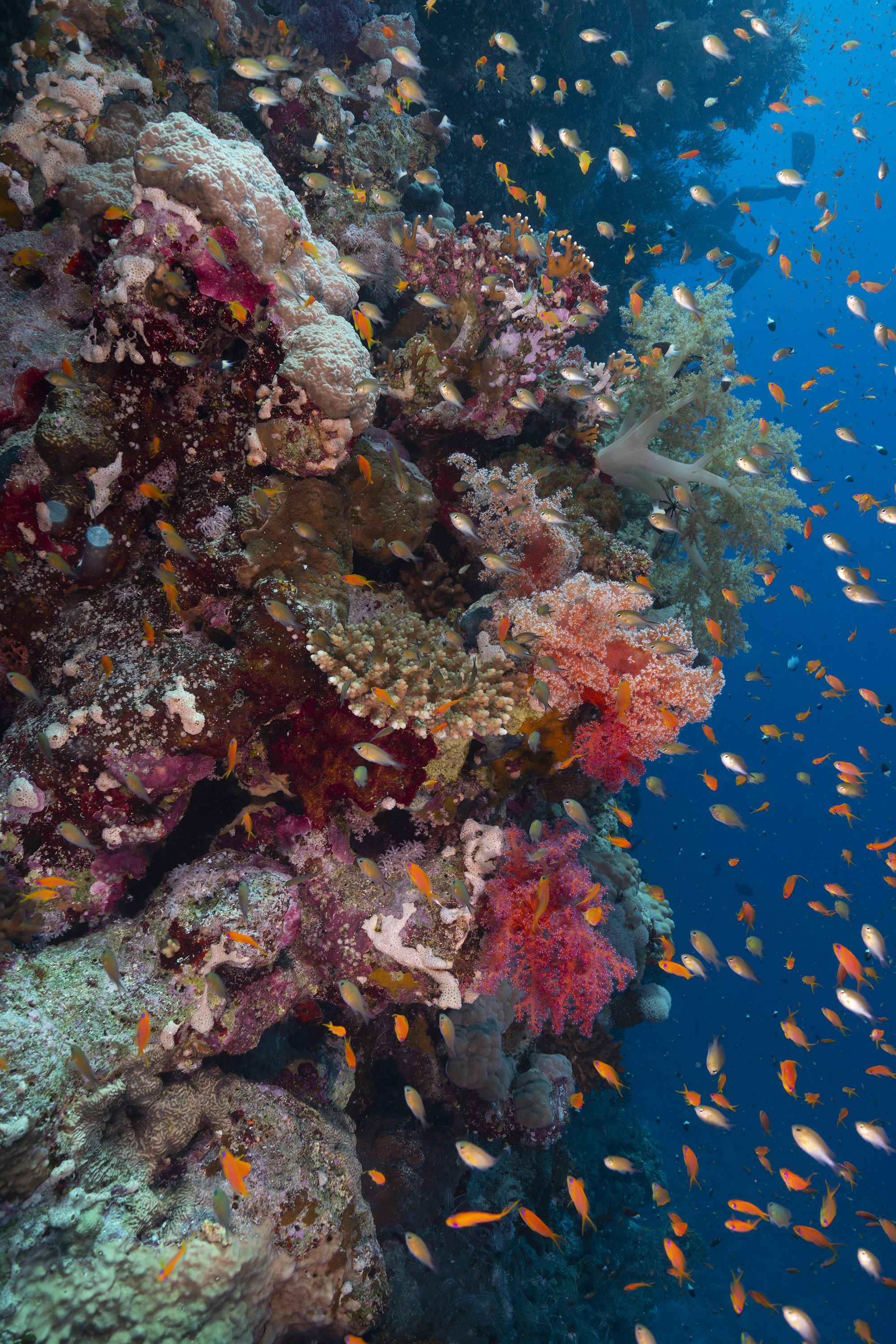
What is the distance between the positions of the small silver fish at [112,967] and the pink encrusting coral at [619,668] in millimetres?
3288

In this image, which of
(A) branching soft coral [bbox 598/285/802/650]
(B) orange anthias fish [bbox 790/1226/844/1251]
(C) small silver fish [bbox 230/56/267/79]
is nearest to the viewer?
(C) small silver fish [bbox 230/56/267/79]

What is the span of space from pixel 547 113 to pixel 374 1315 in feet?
64.3

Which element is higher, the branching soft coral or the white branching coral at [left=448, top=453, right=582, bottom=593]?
the branching soft coral

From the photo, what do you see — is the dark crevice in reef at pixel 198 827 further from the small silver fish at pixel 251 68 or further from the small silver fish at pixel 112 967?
the small silver fish at pixel 251 68

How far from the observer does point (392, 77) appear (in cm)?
960

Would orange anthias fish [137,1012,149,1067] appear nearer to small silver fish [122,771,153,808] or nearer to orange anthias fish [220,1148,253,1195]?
orange anthias fish [220,1148,253,1195]

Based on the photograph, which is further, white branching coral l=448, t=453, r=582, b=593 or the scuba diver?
the scuba diver

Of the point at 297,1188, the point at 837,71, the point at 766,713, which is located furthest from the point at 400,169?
the point at 837,71

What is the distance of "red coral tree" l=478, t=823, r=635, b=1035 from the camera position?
4.39 meters

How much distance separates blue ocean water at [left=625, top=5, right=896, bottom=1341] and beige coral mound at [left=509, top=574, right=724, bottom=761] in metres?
31.8

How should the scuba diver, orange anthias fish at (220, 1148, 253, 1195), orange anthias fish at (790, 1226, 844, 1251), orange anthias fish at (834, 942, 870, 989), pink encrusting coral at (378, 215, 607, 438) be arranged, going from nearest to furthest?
1. orange anthias fish at (220, 1148, 253, 1195)
2. orange anthias fish at (790, 1226, 844, 1251)
3. orange anthias fish at (834, 942, 870, 989)
4. pink encrusting coral at (378, 215, 607, 438)
5. the scuba diver

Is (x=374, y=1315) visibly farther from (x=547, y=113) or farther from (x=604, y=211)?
(x=604, y=211)

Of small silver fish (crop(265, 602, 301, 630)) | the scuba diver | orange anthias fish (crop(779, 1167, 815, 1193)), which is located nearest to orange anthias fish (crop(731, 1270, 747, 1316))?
orange anthias fish (crop(779, 1167, 815, 1193))

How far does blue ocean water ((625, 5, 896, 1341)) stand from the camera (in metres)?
32.7
